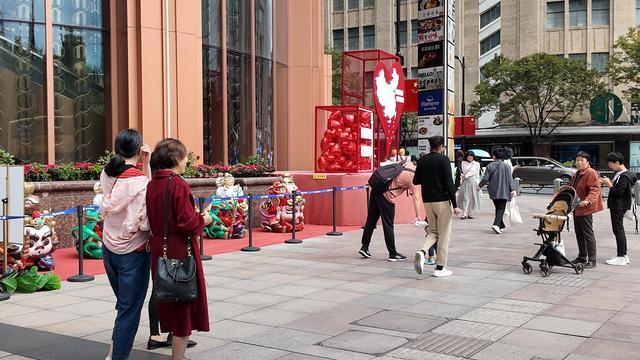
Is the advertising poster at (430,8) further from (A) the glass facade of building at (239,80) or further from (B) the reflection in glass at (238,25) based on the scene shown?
(B) the reflection in glass at (238,25)

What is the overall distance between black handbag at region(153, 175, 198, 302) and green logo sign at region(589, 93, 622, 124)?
142 ft

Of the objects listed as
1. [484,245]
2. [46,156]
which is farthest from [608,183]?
[46,156]

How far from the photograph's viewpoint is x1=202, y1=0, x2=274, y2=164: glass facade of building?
17297 mm

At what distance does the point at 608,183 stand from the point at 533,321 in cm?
451

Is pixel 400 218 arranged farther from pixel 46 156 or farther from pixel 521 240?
pixel 46 156

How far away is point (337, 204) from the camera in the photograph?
1531cm

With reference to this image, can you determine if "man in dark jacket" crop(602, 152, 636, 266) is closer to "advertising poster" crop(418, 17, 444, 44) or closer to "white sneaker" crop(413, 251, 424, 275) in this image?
"white sneaker" crop(413, 251, 424, 275)

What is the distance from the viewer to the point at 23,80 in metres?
13.7

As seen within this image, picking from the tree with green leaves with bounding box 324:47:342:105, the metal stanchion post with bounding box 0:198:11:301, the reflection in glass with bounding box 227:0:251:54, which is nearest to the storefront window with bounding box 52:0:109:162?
the reflection in glass with bounding box 227:0:251:54

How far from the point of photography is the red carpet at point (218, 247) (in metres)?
9.36

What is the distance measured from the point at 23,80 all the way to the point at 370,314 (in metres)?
10.3

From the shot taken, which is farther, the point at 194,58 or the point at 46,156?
the point at 194,58

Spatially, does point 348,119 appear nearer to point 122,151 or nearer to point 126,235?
point 122,151

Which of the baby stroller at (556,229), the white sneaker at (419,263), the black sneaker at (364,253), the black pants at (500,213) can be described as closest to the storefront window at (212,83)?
the black pants at (500,213)
